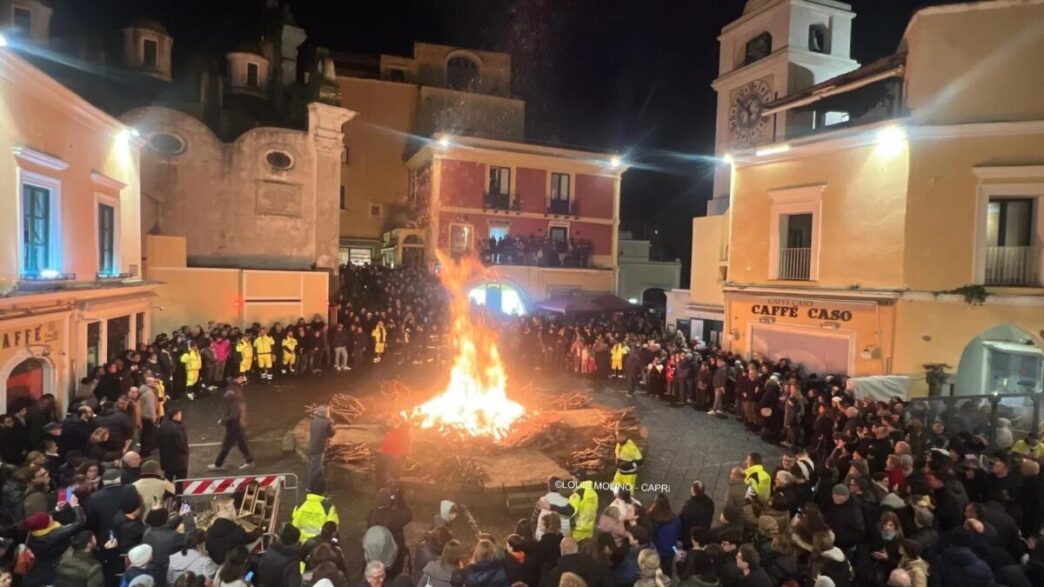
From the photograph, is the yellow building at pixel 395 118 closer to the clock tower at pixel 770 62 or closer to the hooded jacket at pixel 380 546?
the clock tower at pixel 770 62

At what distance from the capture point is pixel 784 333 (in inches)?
752

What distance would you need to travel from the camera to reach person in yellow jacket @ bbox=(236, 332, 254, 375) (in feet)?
63.7

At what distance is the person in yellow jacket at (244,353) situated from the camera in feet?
63.7

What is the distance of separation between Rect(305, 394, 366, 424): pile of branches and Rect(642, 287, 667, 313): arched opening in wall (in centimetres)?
2760

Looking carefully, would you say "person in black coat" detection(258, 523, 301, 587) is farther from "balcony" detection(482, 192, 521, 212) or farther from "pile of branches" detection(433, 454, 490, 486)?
"balcony" detection(482, 192, 521, 212)

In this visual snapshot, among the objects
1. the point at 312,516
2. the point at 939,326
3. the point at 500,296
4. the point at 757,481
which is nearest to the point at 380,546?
the point at 312,516

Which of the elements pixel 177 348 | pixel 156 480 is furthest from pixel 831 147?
pixel 177 348

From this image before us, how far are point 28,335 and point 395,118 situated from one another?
27669mm

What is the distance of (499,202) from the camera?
33281 mm

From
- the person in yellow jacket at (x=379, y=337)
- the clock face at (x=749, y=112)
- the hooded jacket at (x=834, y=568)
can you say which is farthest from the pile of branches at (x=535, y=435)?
the clock face at (x=749, y=112)

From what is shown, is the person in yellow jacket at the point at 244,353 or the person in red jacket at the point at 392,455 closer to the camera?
the person in red jacket at the point at 392,455

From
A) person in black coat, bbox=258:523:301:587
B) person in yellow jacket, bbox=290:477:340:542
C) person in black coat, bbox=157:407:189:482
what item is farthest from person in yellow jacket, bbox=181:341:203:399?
person in black coat, bbox=258:523:301:587

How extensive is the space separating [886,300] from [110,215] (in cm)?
2114

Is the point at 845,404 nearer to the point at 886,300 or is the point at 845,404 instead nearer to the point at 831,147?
the point at 886,300
